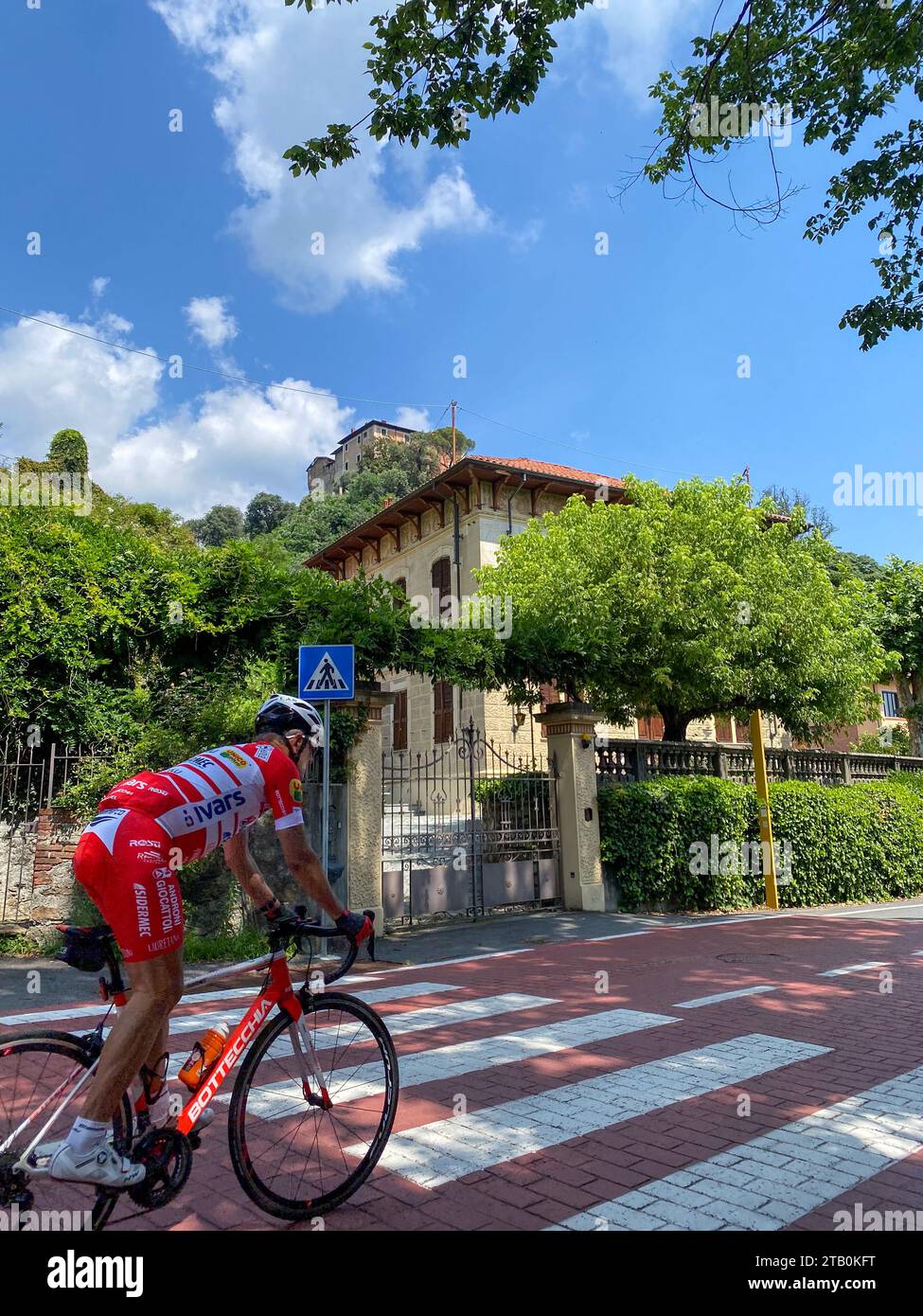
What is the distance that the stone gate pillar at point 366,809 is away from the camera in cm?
1033

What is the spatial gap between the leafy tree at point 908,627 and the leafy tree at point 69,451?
31.9m

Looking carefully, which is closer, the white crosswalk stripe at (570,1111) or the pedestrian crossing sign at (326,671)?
the white crosswalk stripe at (570,1111)

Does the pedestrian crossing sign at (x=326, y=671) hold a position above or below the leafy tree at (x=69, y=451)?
below

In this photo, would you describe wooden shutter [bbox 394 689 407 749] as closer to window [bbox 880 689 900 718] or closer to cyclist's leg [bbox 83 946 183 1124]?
window [bbox 880 689 900 718]

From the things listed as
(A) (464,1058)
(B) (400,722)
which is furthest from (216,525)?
(A) (464,1058)

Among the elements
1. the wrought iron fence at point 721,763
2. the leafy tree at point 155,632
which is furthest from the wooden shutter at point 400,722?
the leafy tree at point 155,632

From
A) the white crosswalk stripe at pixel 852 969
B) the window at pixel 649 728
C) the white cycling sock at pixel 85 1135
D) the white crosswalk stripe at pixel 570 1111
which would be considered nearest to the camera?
the white cycling sock at pixel 85 1135

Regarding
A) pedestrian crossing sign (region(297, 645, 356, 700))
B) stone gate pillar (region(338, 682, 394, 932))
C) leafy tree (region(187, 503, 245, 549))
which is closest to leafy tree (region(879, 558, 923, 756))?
stone gate pillar (region(338, 682, 394, 932))

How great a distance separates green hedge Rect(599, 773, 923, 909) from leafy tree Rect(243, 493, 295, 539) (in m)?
64.7

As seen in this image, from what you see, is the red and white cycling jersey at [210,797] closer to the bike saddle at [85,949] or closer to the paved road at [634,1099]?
the bike saddle at [85,949]

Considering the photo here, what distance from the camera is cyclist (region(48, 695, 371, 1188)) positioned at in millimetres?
2693

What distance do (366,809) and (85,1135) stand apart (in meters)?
8.00
